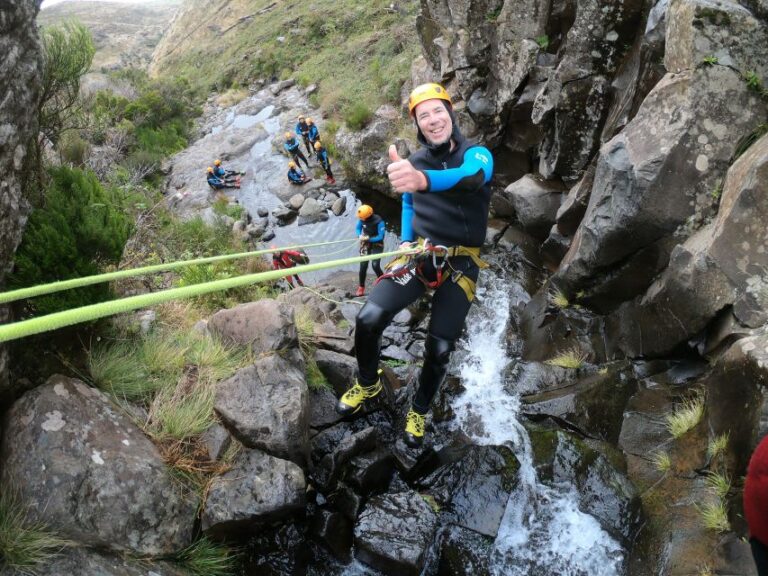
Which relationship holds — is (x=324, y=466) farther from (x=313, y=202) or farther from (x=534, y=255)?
(x=313, y=202)

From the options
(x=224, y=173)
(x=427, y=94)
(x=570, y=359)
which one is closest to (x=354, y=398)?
(x=570, y=359)

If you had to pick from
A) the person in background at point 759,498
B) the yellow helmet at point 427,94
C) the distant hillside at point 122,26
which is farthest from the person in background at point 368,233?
the distant hillside at point 122,26

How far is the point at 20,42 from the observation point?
2.84m

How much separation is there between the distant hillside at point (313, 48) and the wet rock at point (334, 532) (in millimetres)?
15589

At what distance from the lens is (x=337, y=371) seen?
5133 millimetres

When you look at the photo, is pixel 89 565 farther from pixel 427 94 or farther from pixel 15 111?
pixel 427 94

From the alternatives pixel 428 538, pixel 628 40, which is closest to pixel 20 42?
pixel 428 538

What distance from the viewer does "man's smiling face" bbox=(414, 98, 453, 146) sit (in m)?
3.70

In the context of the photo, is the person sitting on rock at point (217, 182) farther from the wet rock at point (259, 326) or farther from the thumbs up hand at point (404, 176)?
the thumbs up hand at point (404, 176)

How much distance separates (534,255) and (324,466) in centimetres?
622

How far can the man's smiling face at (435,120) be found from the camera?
3.70m

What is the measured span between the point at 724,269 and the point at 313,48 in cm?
3493

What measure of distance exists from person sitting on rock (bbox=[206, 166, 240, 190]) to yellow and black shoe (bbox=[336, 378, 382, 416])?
15580 mm

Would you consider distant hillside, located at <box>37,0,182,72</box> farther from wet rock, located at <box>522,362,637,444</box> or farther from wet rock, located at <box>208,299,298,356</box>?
wet rock, located at <box>522,362,637,444</box>
